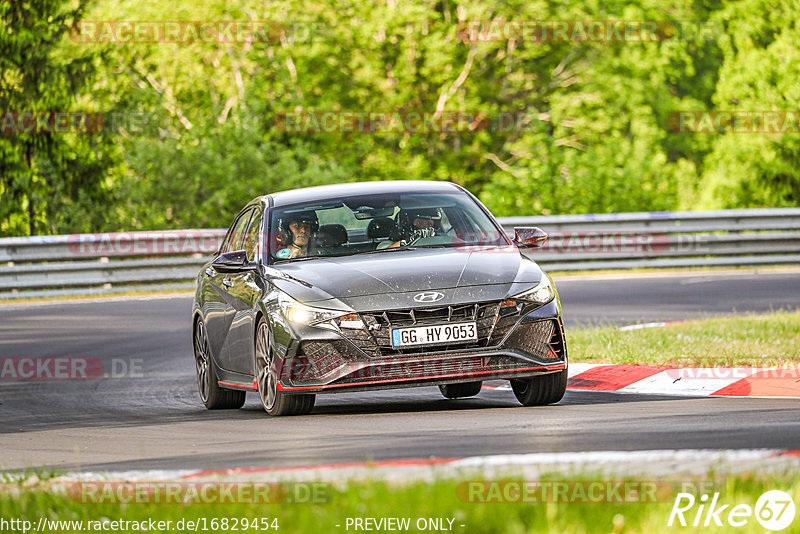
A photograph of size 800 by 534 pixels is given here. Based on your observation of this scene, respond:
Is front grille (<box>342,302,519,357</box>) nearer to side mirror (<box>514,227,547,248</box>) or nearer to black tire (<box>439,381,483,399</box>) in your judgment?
side mirror (<box>514,227,547,248</box>)

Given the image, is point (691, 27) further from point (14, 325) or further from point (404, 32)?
point (14, 325)

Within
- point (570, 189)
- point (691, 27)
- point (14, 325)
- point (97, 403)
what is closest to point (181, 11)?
point (570, 189)

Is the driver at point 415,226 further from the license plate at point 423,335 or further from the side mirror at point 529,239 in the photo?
the license plate at point 423,335

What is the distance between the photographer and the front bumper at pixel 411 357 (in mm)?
9141

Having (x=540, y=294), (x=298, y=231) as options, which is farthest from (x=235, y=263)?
(x=540, y=294)

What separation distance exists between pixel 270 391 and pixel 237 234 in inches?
96.8

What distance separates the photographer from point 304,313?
30.5ft

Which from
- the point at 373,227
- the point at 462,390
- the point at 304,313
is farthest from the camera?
the point at 462,390

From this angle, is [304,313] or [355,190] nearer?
[304,313]

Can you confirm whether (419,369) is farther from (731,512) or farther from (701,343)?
(731,512)

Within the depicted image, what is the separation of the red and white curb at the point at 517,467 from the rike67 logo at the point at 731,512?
641mm

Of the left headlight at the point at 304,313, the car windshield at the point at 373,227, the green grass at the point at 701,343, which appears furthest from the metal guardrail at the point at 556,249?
the left headlight at the point at 304,313

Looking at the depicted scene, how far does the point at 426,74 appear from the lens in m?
38.8

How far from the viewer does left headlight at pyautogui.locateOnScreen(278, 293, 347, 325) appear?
9.21 meters
